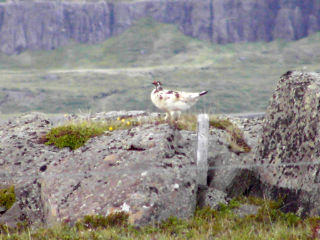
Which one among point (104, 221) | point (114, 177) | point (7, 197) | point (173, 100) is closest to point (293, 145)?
point (173, 100)

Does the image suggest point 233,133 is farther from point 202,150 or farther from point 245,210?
point 245,210

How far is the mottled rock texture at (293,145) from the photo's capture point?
833 cm

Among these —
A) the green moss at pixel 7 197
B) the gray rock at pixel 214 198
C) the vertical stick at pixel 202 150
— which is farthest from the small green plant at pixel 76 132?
the gray rock at pixel 214 198

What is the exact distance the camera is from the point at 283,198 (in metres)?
8.81

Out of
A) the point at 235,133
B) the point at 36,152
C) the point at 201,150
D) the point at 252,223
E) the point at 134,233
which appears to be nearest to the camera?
the point at 134,233

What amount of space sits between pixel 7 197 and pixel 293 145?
6658 millimetres

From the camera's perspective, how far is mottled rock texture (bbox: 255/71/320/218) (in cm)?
833

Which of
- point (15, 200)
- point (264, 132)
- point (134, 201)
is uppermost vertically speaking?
point (264, 132)

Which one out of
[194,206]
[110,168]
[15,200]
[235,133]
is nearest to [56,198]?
[110,168]

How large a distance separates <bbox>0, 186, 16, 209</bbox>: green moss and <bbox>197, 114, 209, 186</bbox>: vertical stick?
A: 4413 millimetres

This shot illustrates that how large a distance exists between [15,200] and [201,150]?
4531mm

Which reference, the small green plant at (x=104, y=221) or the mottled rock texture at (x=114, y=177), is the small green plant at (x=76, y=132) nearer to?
the mottled rock texture at (x=114, y=177)

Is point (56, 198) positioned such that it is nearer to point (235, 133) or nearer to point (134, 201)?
point (134, 201)

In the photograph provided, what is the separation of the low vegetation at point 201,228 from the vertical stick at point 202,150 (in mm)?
1218
